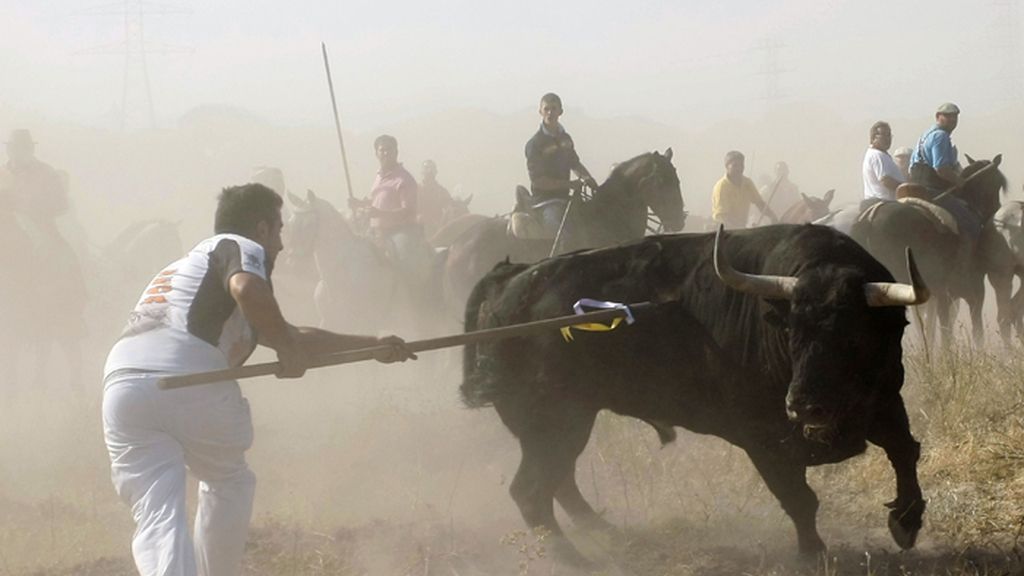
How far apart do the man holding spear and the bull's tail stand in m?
1.90

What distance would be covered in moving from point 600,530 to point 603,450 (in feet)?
5.03

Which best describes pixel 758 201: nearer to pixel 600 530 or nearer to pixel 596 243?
pixel 596 243

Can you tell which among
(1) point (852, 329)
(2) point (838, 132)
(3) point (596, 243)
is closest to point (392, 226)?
(3) point (596, 243)

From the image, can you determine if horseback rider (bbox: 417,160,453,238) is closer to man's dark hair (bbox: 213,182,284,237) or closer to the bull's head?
the bull's head

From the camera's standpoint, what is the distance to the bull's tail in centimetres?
806

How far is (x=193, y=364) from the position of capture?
5.92 metres

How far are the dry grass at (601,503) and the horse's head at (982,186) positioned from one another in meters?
3.49

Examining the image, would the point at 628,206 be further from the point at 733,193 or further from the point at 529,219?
the point at 733,193

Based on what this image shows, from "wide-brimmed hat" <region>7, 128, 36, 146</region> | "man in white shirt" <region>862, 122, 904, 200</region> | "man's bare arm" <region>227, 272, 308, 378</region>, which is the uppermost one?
"wide-brimmed hat" <region>7, 128, 36, 146</region>

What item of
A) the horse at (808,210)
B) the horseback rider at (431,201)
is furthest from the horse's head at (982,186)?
the horseback rider at (431,201)

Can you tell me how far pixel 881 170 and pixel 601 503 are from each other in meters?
7.50

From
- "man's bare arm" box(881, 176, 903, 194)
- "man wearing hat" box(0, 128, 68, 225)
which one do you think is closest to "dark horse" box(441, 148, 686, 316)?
"man's bare arm" box(881, 176, 903, 194)

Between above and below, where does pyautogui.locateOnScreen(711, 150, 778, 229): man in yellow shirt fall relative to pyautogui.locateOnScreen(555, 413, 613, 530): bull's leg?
above

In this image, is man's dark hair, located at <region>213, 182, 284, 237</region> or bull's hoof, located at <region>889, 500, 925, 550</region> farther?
bull's hoof, located at <region>889, 500, 925, 550</region>
